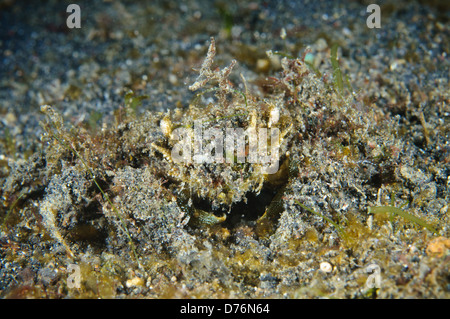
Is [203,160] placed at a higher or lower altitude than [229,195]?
higher

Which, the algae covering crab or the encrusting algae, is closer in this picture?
the encrusting algae

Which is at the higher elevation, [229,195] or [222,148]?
[222,148]

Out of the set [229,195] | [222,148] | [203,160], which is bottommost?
[229,195]

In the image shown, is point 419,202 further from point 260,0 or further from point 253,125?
point 260,0

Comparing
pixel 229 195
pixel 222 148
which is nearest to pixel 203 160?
pixel 222 148

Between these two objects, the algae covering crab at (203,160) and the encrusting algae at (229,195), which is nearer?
the encrusting algae at (229,195)

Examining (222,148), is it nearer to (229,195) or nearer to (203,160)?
(203,160)

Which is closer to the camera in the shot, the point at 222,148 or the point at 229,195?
the point at 222,148
